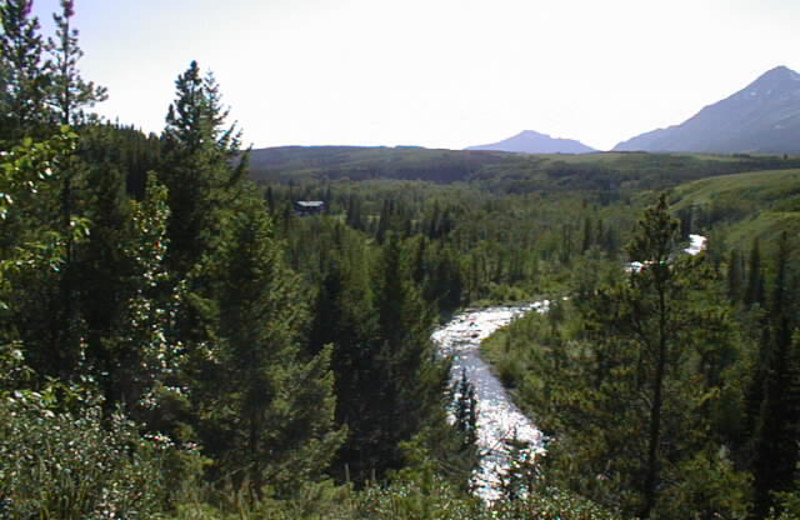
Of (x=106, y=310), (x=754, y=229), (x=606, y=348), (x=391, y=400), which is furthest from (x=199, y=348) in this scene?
(x=754, y=229)

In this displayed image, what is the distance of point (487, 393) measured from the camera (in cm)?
3978

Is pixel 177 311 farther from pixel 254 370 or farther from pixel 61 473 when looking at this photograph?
pixel 61 473

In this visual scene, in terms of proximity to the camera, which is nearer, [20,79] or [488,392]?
[20,79]

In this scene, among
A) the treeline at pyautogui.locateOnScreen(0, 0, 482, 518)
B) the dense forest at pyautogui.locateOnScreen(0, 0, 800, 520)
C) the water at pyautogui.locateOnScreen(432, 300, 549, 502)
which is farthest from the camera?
the water at pyautogui.locateOnScreen(432, 300, 549, 502)

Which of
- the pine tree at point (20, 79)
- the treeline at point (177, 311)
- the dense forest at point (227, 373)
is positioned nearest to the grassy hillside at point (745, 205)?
the dense forest at point (227, 373)

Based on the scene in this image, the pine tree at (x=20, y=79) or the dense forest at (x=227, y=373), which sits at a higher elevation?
the pine tree at (x=20, y=79)

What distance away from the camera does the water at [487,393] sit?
2617 cm

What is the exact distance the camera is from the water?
1030 inches

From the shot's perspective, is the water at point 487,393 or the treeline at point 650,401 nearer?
the treeline at point 650,401

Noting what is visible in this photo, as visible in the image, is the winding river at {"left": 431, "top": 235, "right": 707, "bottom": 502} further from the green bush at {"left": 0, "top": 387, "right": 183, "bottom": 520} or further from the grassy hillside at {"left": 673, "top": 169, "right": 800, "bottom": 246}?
the grassy hillside at {"left": 673, "top": 169, "right": 800, "bottom": 246}

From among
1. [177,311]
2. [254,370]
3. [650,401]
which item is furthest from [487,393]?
[177,311]

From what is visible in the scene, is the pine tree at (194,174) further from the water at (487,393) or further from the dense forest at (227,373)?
the water at (487,393)

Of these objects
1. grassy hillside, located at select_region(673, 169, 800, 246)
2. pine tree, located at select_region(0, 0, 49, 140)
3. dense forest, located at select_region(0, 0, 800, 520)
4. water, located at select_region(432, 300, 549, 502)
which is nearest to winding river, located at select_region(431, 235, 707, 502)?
water, located at select_region(432, 300, 549, 502)

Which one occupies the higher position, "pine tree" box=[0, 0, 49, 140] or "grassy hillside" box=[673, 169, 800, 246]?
"pine tree" box=[0, 0, 49, 140]
